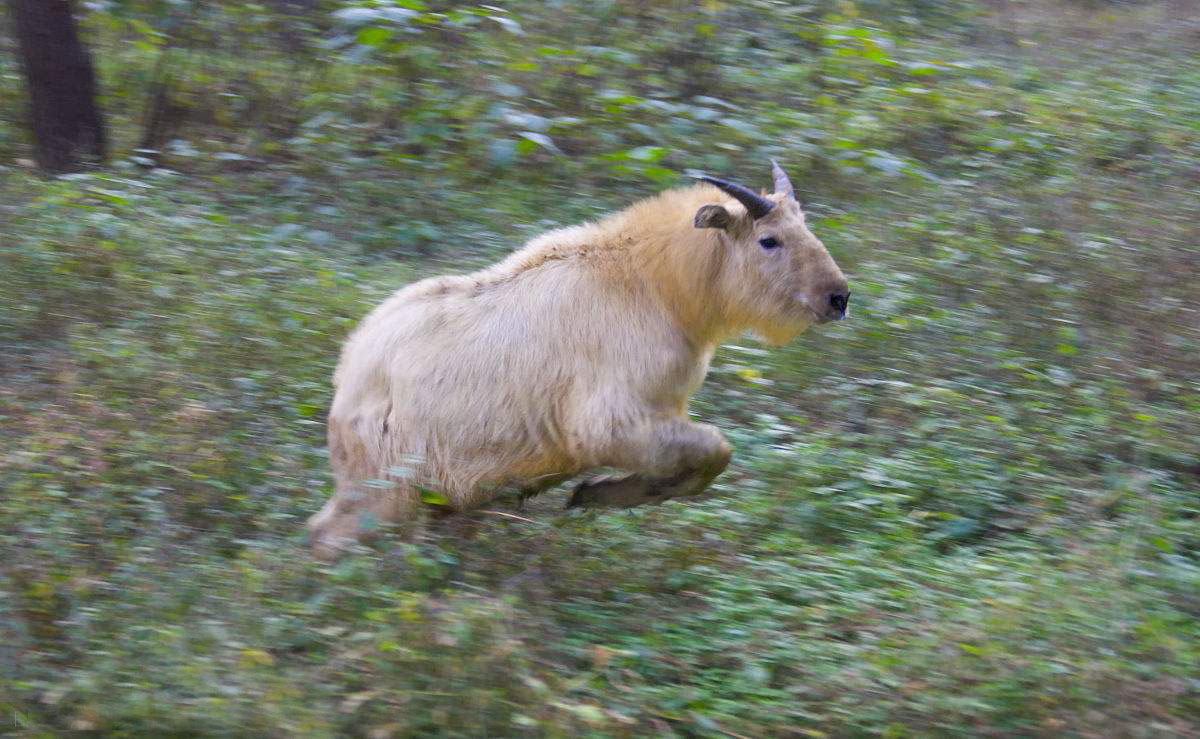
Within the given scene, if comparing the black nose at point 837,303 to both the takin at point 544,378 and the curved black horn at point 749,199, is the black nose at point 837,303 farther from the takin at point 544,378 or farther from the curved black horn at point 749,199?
the curved black horn at point 749,199

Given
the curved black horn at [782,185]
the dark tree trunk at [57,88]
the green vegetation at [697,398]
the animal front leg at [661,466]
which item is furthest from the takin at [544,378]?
the dark tree trunk at [57,88]

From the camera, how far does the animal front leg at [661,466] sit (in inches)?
190

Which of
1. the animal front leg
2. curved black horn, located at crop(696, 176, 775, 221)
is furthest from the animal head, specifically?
the animal front leg

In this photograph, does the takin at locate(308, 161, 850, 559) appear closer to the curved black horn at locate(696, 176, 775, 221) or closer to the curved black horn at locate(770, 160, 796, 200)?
the curved black horn at locate(696, 176, 775, 221)

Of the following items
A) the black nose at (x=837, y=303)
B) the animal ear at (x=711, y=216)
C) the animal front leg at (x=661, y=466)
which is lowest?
the animal front leg at (x=661, y=466)

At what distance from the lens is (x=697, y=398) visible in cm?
651

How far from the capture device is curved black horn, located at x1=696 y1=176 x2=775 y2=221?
5.15m

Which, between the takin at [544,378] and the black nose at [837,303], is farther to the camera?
the black nose at [837,303]

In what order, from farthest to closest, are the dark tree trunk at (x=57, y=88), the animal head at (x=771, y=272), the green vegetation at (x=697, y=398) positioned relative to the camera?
the dark tree trunk at (x=57, y=88)
the animal head at (x=771, y=272)
the green vegetation at (x=697, y=398)

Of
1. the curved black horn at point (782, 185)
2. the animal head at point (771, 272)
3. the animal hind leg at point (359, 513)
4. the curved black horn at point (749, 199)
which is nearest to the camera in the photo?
the animal hind leg at point (359, 513)

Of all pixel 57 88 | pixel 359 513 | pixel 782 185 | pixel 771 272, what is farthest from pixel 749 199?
pixel 57 88

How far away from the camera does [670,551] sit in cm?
495

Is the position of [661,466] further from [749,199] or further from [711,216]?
[749,199]

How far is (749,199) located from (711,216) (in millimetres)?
209
